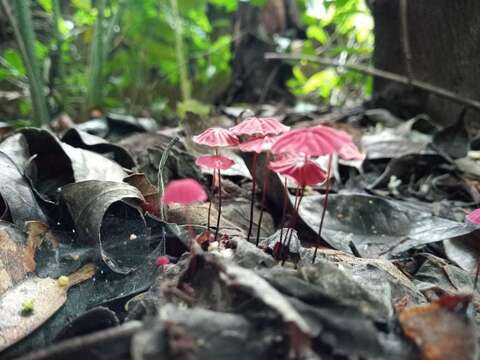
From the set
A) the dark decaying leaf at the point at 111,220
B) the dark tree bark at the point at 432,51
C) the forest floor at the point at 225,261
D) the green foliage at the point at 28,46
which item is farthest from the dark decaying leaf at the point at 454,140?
the green foliage at the point at 28,46

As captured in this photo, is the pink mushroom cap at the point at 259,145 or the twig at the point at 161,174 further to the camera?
the twig at the point at 161,174

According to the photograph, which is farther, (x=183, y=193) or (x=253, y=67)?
(x=253, y=67)

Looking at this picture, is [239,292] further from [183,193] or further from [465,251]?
[465,251]

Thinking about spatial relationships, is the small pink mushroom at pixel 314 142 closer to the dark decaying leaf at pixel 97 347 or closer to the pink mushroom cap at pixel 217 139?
the pink mushroom cap at pixel 217 139

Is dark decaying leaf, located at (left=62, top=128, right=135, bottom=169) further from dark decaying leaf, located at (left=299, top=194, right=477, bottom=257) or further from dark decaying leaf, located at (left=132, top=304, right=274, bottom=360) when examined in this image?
dark decaying leaf, located at (left=132, top=304, right=274, bottom=360)

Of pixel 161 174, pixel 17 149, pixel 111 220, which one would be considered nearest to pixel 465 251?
pixel 161 174

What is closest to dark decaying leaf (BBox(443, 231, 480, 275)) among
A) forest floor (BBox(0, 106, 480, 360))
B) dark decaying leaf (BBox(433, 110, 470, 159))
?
forest floor (BBox(0, 106, 480, 360))
